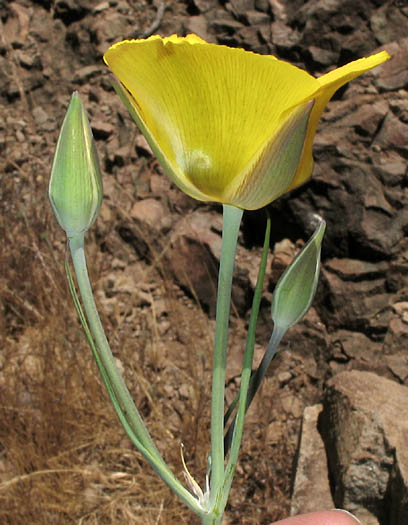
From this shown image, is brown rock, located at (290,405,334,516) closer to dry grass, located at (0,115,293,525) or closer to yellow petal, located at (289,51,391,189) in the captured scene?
dry grass, located at (0,115,293,525)

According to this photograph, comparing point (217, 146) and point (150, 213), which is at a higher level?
point (217, 146)

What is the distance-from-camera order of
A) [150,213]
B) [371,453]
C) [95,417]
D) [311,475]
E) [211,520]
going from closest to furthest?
[211,520] → [371,453] → [311,475] → [95,417] → [150,213]

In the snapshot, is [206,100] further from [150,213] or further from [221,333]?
[150,213]

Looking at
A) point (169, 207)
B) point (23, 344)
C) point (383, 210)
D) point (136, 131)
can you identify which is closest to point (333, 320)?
point (383, 210)

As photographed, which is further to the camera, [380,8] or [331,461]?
[380,8]

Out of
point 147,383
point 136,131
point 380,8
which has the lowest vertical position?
point 147,383

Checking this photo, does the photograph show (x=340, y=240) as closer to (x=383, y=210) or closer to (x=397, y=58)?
(x=383, y=210)

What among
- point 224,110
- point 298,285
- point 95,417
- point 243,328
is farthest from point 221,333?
point 243,328
